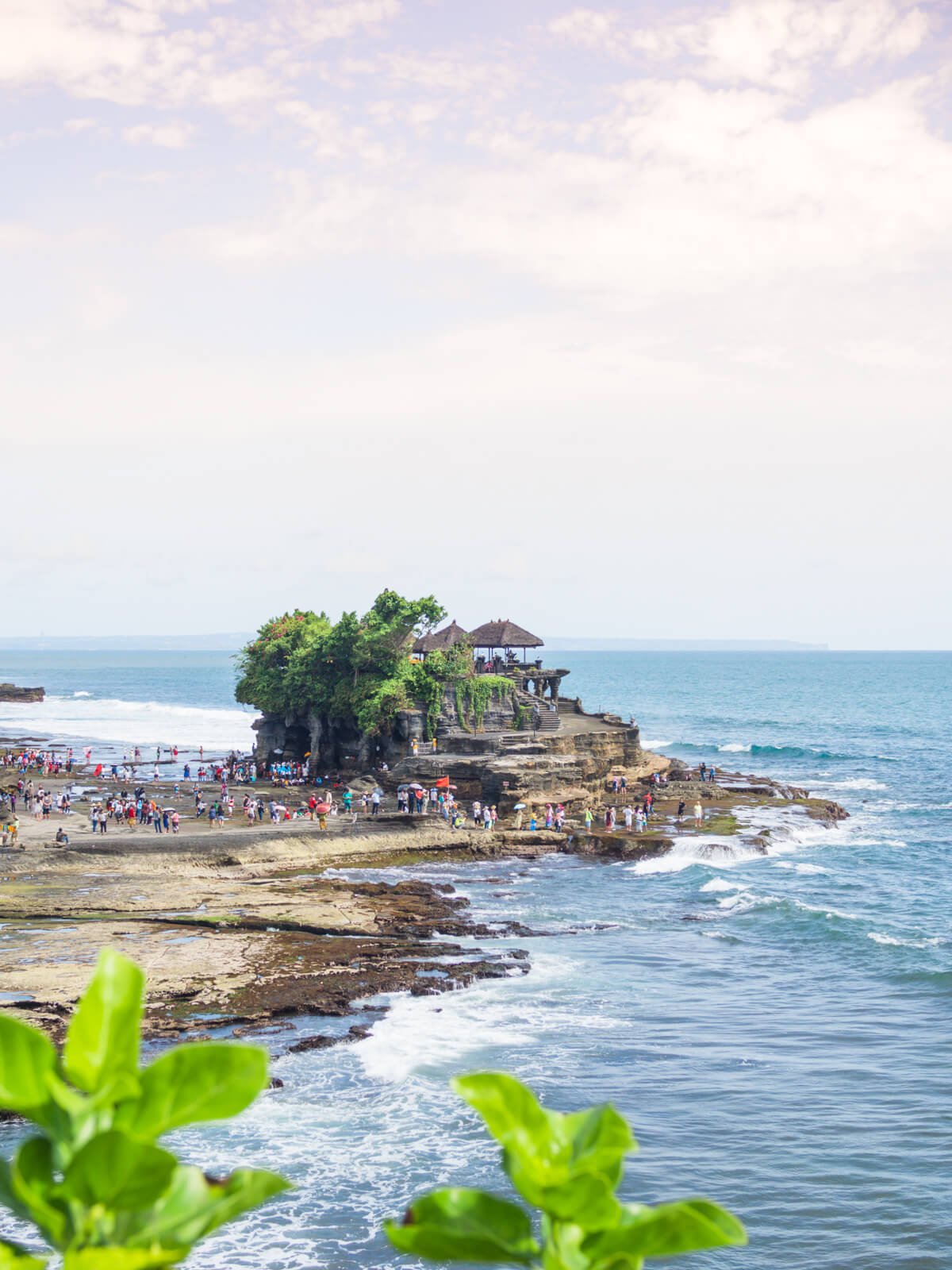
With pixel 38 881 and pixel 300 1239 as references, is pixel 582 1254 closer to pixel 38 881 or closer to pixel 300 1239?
pixel 300 1239

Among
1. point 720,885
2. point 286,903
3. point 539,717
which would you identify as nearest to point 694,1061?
point 286,903

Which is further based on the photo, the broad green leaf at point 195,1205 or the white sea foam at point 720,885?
the white sea foam at point 720,885

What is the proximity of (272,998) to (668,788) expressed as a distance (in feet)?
113

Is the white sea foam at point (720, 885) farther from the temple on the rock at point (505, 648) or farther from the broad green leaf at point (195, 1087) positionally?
the broad green leaf at point (195, 1087)

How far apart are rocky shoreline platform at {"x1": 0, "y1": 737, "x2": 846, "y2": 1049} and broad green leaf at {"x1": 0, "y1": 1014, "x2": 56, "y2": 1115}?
68.0 feet

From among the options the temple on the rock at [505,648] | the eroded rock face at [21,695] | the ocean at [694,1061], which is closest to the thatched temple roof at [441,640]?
the temple on the rock at [505,648]

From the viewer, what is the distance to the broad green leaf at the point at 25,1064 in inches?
64.7

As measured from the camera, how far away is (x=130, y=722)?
328 feet

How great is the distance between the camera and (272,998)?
922 inches

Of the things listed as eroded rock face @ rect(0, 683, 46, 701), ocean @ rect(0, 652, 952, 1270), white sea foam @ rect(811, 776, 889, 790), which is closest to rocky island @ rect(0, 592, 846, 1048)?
ocean @ rect(0, 652, 952, 1270)

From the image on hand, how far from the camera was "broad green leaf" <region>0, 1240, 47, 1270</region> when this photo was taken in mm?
1800

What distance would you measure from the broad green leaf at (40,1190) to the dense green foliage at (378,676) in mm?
50294

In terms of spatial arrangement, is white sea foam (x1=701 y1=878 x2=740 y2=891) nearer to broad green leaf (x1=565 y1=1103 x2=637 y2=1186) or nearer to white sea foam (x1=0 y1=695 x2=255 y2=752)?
Result: broad green leaf (x1=565 y1=1103 x2=637 y2=1186)

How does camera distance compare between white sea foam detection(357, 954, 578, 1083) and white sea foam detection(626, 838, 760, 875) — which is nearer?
white sea foam detection(357, 954, 578, 1083)
